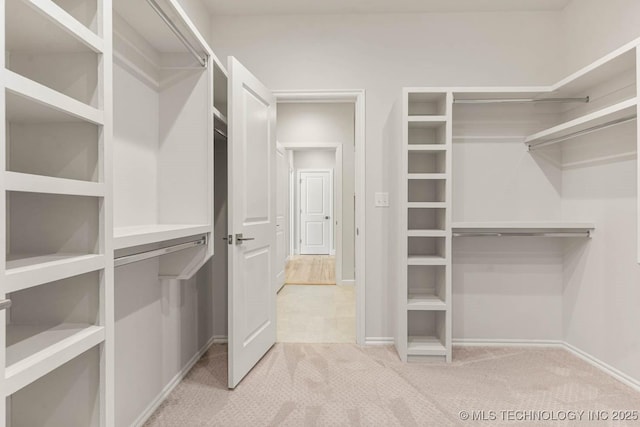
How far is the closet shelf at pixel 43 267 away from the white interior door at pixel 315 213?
7.49m

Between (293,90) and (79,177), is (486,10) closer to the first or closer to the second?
(293,90)

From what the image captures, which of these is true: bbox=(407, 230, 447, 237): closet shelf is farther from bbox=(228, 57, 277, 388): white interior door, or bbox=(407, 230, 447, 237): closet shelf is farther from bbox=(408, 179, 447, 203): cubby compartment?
bbox=(228, 57, 277, 388): white interior door

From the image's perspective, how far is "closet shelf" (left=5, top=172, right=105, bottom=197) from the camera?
778 mm

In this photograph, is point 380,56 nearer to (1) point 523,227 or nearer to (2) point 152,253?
(1) point 523,227

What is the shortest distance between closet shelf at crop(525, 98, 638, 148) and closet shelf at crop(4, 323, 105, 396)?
8.24 feet

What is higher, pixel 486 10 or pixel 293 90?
pixel 486 10

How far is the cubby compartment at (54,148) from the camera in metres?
1.02

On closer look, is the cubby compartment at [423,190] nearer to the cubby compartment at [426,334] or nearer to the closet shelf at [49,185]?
the cubby compartment at [426,334]

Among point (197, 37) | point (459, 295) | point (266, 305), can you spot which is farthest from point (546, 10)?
point (266, 305)

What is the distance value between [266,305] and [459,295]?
1.50m

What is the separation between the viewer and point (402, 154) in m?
2.52

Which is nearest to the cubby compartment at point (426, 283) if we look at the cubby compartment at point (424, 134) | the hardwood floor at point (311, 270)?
the cubby compartment at point (424, 134)

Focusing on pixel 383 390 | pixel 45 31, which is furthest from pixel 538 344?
pixel 45 31

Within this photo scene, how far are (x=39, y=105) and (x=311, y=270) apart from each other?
581 centimetres
